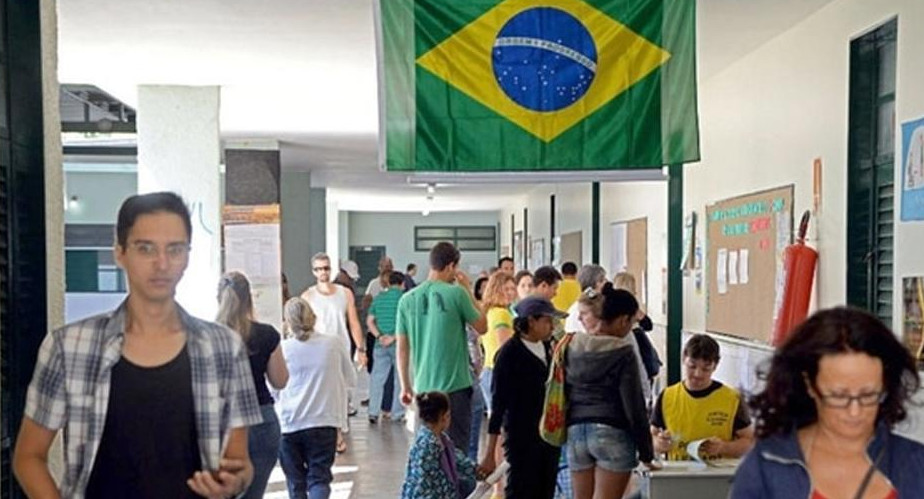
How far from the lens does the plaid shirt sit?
2.33 metres

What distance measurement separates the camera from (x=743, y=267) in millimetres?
7277

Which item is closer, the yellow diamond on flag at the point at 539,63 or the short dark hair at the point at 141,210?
the short dark hair at the point at 141,210

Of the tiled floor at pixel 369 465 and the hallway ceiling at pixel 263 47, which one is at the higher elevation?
the hallway ceiling at pixel 263 47

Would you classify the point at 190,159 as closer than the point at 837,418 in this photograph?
No

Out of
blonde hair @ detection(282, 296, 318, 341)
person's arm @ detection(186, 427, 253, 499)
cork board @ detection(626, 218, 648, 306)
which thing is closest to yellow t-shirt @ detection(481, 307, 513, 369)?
blonde hair @ detection(282, 296, 318, 341)

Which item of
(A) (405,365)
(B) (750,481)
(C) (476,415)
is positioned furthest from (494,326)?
(B) (750,481)

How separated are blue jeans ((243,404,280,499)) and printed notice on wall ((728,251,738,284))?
3762 millimetres

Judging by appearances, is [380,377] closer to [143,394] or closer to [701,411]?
[701,411]

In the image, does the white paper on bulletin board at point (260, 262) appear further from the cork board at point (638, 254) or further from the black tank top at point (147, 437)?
the black tank top at point (147, 437)

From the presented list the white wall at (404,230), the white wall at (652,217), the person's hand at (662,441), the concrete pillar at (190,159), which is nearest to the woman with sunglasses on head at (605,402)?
the person's hand at (662,441)

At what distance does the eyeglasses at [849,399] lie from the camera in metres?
2.14

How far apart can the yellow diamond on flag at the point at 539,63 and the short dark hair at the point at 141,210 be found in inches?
88.9

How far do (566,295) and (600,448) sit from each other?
13.7 ft

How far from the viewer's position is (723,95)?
7.97m
